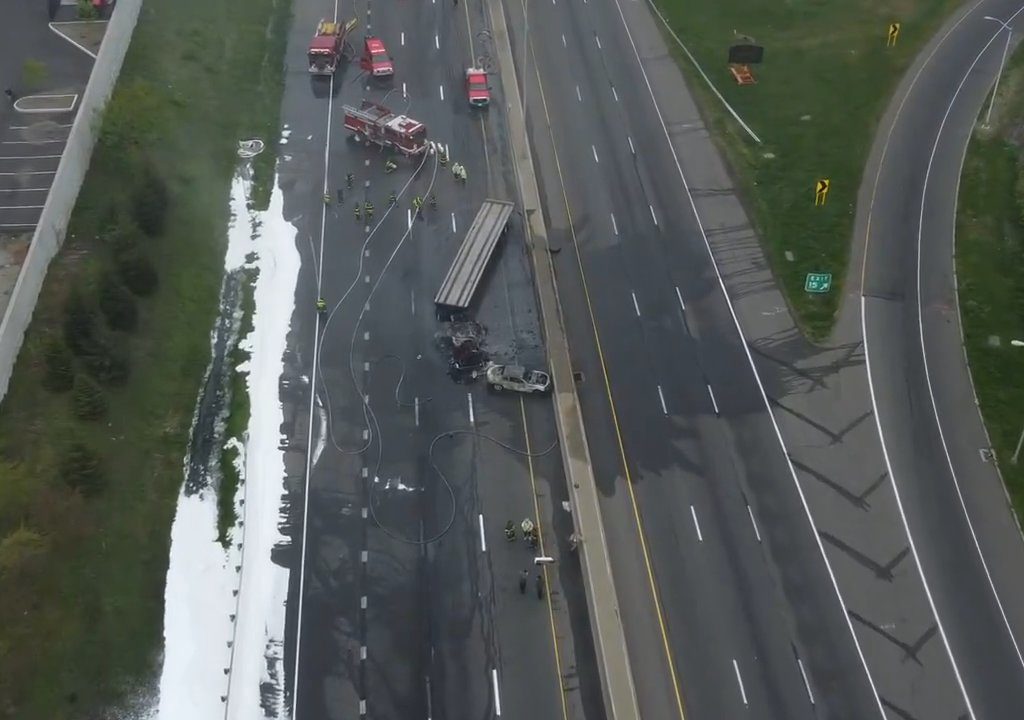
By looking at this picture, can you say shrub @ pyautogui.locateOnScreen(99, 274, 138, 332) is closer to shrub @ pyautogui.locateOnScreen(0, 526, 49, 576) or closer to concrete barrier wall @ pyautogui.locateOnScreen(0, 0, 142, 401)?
concrete barrier wall @ pyautogui.locateOnScreen(0, 0, 142, 401)

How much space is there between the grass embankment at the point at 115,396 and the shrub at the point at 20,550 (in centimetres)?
6

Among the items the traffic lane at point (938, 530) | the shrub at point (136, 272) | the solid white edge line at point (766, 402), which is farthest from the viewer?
the shrub at point (136, 272)

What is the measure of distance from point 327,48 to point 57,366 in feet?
110

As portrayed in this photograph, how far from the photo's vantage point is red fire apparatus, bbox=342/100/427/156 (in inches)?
2373

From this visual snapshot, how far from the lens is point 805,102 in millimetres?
64688

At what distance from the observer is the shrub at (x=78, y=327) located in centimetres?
4462

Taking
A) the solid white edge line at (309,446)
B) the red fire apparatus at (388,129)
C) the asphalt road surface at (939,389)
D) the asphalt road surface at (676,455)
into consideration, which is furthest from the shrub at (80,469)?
the asphalt road surface at (939,389)

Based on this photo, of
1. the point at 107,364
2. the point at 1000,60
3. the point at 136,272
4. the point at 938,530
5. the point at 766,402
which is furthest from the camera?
the point at 1000,60

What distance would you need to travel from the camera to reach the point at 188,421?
45.6 m

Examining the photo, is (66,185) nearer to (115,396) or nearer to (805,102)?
(115,396)

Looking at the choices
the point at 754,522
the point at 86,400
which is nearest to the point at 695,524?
the point at 754,522

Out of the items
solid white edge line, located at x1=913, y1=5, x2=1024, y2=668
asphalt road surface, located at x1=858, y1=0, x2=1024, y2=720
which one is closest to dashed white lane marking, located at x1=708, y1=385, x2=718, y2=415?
asphalt road surface, located at x1=858, y1=0, x2=1024, y2=720

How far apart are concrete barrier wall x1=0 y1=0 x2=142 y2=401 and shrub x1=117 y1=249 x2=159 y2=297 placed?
13.6 ft

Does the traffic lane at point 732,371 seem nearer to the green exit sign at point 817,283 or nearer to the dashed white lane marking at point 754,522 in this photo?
the dashed white lane marking at point 754,522
